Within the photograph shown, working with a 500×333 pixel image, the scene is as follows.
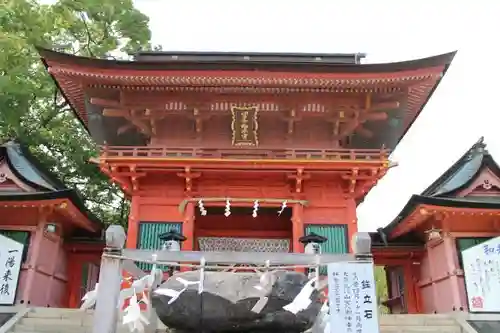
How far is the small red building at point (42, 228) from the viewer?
34.9 feet

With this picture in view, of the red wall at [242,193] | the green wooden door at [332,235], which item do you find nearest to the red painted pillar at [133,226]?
the red wall at [242,193]

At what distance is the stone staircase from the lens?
8.98 meters

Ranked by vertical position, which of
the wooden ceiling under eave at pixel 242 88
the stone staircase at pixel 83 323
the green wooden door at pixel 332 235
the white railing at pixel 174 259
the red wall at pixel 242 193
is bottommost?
the stone staircase at pixel 83 323

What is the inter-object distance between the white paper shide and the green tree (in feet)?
20.8

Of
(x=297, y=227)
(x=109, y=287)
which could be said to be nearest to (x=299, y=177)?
(x=297, y=227)

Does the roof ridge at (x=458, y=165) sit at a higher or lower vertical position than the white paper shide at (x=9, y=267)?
higher

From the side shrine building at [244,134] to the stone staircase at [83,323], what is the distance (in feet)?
8.09

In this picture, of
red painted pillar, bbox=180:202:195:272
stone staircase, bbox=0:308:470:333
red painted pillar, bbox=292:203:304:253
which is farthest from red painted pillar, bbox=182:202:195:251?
stone staircase, bbox=0:308:470:333

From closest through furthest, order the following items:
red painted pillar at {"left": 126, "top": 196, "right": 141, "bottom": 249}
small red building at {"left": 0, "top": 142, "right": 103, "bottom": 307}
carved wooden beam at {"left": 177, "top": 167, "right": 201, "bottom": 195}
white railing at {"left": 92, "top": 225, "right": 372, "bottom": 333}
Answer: white railing at {"left": 92, "top": 225, "right": 372, "bottom": 333}
small red building at {"left": 0, "top": 142, "right": 103, "bottom": 307}
red painted pillar at {"left": 126, "top": 196, "right": 141, "bottom": 249}
carved wooden beam at {"left": 177, "top": 167, "right": 201, "bottom": 195}

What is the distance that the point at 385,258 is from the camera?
556 inches

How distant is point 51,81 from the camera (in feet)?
63.0

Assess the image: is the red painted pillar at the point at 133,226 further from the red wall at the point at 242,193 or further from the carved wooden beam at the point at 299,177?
the carved wooden beam at the point at 299,177

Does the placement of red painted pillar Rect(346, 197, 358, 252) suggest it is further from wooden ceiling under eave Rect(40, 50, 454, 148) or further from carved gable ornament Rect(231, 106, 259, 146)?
carved gable ornament Rect(231, 106, 259, 146)

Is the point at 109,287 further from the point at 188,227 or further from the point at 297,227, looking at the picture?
the point at 297,227
